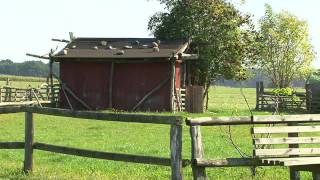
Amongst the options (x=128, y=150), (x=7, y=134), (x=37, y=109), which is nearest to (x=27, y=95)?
(x=7, y=134)

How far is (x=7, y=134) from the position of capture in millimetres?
19281

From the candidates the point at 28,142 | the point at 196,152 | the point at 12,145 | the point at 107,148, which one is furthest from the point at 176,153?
the point at 107,148

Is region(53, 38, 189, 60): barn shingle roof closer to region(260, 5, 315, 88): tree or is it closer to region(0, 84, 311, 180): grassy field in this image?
region(0, 84, 311, 180): grassy field

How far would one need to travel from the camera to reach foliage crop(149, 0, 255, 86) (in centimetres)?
3688

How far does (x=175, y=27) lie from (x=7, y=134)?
20.2 m

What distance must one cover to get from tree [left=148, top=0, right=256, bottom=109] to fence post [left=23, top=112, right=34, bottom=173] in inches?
1064

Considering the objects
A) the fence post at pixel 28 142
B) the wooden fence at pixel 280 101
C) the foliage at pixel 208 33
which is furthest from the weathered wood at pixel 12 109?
the wooden fence at pixel 280 101

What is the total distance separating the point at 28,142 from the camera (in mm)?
10078

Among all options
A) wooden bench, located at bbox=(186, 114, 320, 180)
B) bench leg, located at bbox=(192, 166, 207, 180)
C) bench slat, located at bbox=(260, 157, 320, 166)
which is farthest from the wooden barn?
bench slat, located at bbox=(260, 157, 320, 166)

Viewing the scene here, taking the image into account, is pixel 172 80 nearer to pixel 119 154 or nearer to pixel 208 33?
pixel 208 33

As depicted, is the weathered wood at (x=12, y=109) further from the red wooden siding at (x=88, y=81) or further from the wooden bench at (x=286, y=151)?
the red wooden siding at (x=88, y=81)

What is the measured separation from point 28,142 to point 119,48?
2459cm

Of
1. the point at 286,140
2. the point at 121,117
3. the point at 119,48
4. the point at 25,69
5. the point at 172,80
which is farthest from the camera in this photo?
the point at 25,69

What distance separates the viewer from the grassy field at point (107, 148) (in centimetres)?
1030
